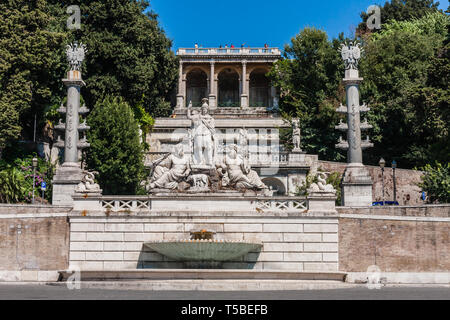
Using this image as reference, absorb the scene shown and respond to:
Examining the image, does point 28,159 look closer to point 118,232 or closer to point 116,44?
point 116,44

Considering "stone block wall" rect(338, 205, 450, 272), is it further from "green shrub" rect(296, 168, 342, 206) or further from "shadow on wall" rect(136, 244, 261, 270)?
"green shrub" rect(296, 168, 342, 206)

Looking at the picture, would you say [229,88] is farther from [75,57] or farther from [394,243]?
[394,243]

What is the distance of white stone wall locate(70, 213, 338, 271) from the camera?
2452 cm

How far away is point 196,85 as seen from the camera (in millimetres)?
71188

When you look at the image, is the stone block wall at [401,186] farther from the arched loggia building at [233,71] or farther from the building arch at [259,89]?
→ the building arch at [259,89]

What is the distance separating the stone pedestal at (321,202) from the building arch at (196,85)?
46890 mm

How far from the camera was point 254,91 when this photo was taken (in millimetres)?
70188

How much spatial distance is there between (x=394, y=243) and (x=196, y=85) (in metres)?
49.5

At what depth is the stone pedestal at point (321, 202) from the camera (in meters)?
24.7

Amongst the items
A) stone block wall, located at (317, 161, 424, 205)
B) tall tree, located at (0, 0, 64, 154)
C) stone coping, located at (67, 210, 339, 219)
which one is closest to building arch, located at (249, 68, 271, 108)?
stone block wall, located at (317, 161, 424, 205)

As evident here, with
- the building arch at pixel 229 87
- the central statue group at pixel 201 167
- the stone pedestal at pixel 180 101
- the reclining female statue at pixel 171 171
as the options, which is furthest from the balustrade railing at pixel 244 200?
the building arch at pixel 229 87

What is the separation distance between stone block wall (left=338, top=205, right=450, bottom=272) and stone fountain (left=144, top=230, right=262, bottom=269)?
390 centimetres

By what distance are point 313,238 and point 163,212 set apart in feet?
20.8

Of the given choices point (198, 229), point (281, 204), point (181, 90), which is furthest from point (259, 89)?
point (198, 229)
